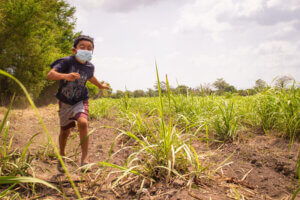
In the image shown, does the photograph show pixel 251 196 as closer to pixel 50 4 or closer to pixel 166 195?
pixel 166 195

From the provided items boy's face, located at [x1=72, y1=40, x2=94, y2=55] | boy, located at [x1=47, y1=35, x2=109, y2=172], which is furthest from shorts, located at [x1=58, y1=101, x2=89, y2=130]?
boy's face, located at [x1=72, y1=40, x2=94, y2=55]

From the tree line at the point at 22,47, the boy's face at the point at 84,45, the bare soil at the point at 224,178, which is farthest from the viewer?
the tree line at the point at 22,47

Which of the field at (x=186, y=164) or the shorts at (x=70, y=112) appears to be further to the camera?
the shorts at (x=70, y=112)

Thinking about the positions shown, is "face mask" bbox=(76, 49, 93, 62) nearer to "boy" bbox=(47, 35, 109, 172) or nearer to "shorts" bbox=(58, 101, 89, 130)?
"boy" bbox=(47, 35, 109, 172)

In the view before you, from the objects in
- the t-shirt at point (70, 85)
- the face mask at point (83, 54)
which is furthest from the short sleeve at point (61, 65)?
the face mask at point (83, 54)

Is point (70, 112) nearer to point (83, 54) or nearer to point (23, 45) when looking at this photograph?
point (83, 54)

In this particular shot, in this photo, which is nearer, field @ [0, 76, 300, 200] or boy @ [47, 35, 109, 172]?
field @ [0, 76, 300, 200]

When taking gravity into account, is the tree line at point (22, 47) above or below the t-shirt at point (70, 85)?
above

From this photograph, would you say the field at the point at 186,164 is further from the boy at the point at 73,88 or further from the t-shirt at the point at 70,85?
the t-shirt at the point at 70,85

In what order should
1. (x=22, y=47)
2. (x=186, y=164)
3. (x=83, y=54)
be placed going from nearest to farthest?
1. (x=186, y=164)
2. (x=83, y=54)
3. (x=22, y=47)

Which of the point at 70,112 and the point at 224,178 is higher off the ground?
the point at 70,112

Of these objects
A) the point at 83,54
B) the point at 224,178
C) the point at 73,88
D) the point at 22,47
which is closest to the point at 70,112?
the point at 73,88

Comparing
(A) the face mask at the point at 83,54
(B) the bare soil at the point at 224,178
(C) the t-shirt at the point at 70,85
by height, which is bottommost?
(B) the bare soil at the point at 224,178

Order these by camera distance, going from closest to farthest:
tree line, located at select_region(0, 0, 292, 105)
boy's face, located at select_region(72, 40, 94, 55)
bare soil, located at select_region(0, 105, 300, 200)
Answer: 1. bare soil, located at select_region(0, 105, 300, 200)
2. boy's face, located at select_region(72, 40, 94, 55)
3. tree line, located at select_region(0, 0, 292, 105)
